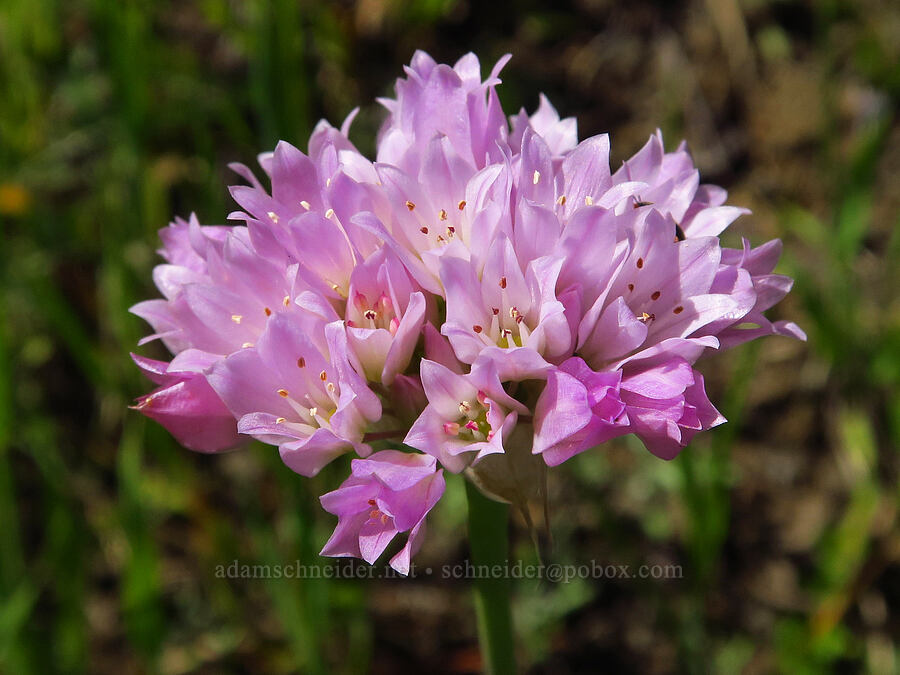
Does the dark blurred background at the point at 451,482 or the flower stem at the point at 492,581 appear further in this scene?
the dark blurred background at the point at 451,482

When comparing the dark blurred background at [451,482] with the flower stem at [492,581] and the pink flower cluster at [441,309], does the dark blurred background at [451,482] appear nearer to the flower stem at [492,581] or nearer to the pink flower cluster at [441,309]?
the flower stem at [492,581]

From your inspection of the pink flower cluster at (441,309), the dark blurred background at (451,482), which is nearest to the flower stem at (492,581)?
the pink flower cluster at (441,309)

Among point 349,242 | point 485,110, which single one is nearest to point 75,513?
point 349,242

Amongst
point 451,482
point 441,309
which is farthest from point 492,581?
point 451,482

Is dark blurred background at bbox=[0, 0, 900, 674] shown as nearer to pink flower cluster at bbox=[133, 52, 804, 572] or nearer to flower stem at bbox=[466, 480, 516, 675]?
flower stem at bbox=[466, 480, 516, 675]

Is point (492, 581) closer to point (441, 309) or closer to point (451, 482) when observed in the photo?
point (441, 309)

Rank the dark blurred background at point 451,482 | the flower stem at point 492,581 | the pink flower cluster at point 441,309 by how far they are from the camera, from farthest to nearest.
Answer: the dark blurred background at point 451,482, the flower stem at point 492,581, the pink flower cluster at point 441,309
